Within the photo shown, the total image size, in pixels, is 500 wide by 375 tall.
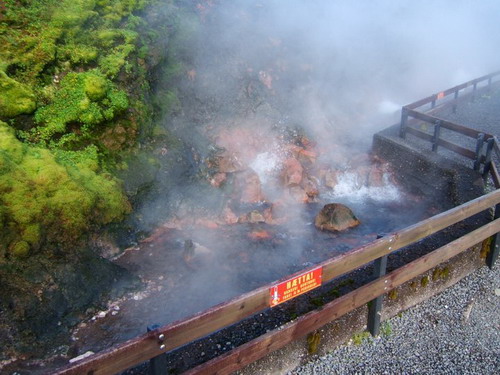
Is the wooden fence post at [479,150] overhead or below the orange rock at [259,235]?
overhead

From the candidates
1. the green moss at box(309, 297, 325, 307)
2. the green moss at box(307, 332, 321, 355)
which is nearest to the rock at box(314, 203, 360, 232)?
the green moss at box(309, 297, 325, 307)

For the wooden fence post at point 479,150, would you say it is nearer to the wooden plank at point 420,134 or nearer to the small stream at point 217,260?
the small stream at point 217,260

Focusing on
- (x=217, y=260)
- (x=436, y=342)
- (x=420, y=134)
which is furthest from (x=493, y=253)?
(x=420, y=134)

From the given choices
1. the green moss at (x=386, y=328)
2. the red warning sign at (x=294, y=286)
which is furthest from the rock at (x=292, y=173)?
the red warning sign at (x=294, y=286)

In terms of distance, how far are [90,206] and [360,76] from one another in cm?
1269

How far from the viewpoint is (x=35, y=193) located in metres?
6.90

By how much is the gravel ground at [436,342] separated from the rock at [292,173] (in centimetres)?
493

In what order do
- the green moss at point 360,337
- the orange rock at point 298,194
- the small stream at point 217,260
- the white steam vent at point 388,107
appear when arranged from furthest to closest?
→ the white steam vent at point 388,107, the orange rock at point 298,194, the small stream at point 217,260, the green moss at point 360,337

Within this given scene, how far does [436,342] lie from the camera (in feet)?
18.1

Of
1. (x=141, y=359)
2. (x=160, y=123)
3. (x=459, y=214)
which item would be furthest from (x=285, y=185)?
(x=141, y=359)

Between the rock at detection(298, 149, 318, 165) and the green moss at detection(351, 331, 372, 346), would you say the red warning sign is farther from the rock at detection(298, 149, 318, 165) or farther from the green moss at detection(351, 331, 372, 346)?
the rock at detection(298, 149, 318, 165)

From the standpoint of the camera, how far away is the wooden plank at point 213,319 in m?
3.32

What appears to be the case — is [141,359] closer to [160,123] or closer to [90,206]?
[90,206]

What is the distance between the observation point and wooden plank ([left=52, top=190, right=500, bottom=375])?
332cm
